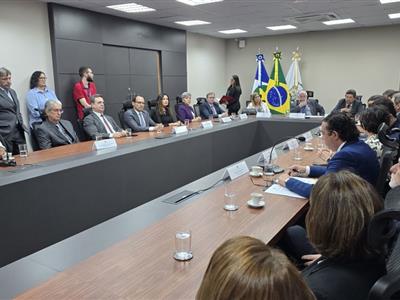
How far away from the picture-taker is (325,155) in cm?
284

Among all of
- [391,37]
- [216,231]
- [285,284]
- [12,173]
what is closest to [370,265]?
[285,284]

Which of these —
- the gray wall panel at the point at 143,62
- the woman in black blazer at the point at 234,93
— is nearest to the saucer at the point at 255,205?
the gray wall panel at the point at 143,62

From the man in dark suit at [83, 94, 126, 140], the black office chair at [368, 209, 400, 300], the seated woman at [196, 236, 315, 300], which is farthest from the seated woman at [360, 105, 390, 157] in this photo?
the man in dark suit at [83, 94, 126, 140]

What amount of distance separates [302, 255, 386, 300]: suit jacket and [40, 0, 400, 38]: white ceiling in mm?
4895

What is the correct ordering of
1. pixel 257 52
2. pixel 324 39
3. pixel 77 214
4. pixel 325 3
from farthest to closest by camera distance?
1. pixel 257 52
2. pixel 324 39
3. pixel 325 3
4. pixel 77 214

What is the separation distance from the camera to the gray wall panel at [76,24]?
16.8ft

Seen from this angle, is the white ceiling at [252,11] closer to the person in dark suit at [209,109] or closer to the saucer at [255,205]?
the person in dark suit at [209,109]

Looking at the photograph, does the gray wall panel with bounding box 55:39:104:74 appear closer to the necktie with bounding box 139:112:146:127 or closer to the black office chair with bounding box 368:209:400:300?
the necktie with bounding box 139:112:146:127

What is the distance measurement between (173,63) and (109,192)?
5480 millimetres

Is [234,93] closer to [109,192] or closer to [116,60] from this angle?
[116,60]

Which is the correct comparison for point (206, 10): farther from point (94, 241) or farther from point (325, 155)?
point (94, 241)

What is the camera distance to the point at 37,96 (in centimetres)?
472

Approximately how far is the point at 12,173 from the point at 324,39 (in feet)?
27.2

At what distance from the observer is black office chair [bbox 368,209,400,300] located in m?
0.60
